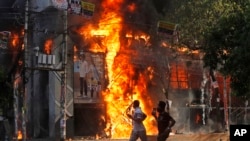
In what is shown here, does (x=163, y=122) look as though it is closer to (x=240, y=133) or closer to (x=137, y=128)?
(x=137, y=128)

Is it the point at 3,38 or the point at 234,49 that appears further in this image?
the point at 3,38

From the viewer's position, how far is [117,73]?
91.2ft

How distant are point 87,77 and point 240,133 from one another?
64.4ft

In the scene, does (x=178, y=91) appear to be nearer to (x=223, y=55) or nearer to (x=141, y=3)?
(x=141, y=3)

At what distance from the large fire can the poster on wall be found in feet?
2.10

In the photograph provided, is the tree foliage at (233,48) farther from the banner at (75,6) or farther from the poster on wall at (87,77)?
the poster on wall at (87,77)

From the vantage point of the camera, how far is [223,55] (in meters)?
14.7

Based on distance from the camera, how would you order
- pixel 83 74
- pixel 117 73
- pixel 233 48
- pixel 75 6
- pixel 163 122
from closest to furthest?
1. pixel 163 122
2. pixel 233 48
3. pixel 75 6
4. pixel 83 74
5. pixel 117 73

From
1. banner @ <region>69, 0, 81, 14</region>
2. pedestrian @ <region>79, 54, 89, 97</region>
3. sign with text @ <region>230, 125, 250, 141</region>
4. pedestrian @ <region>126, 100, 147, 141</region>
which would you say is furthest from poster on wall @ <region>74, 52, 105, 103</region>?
sign with text @ <region>230, 125, 250, 141</region>

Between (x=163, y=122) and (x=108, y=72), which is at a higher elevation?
(x=108, y=72)

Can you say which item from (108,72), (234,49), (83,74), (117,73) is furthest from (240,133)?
(117,73)

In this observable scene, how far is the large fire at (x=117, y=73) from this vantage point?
27.2 metres

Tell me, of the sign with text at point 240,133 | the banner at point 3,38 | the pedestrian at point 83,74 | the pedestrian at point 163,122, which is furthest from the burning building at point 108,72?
the sign with text at point 240,133

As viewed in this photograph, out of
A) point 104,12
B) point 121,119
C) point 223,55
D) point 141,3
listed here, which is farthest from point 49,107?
point 223,55
